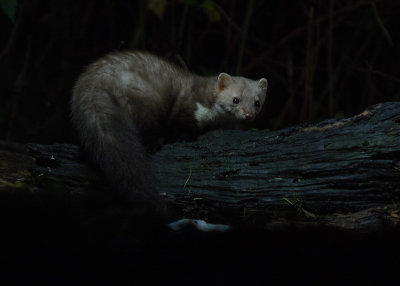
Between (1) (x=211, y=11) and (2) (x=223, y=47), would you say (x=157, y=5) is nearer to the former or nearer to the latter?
(1) (x=211, y=11)

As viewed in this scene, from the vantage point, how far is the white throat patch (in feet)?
13.1

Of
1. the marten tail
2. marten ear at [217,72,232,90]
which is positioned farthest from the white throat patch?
the marten tail

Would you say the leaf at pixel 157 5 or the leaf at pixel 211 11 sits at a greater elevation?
the leaf at pixel 211 11

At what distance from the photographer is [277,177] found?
281 centimetres

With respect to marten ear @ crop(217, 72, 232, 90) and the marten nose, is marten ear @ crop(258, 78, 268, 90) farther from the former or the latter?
the marten nose

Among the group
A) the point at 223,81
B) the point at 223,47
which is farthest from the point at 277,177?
the point at 223,47

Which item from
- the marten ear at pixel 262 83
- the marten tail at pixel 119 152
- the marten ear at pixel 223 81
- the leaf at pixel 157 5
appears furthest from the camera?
the leaf at pixel 157 5

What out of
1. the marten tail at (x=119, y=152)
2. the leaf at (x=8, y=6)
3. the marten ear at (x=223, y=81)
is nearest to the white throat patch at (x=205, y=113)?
the marten ear at (x=223, y=81)

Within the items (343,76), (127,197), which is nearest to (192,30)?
(343,76)

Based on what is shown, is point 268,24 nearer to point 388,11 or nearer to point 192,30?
point 192,30

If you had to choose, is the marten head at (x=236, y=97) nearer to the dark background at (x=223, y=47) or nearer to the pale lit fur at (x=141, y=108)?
the pale lit fur at (x=141, y=108)

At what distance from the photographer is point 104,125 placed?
9.81ft

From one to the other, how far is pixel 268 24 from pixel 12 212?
432 cm

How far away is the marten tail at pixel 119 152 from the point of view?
8.47 ft
